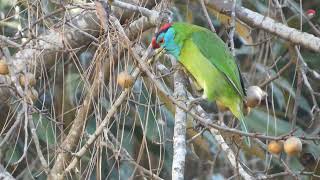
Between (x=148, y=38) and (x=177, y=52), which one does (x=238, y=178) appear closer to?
(x=177, y=52)

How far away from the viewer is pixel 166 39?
272 centimetres

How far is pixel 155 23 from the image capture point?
265 centimetres

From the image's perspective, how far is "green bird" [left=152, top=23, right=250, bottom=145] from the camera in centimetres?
289

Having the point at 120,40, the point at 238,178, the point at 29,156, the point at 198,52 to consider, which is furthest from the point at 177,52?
the point at 29,156

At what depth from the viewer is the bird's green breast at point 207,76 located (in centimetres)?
290

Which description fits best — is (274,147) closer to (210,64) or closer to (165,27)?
(165,27)

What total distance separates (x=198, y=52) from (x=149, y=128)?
61 cm

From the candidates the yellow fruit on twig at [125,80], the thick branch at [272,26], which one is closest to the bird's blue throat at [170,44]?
the thick branch at [272,26]

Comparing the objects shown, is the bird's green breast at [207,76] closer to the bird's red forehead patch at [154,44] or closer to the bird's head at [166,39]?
the bird's head at [166,39]

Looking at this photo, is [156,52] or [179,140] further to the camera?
[156,52]

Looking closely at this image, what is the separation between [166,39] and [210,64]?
35 cm

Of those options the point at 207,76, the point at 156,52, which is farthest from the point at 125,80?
the point at 207,76

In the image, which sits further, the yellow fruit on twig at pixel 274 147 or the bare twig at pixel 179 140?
the yellow fruit on twig at pixel 274 147

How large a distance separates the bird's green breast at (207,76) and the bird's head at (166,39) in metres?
0.09
